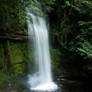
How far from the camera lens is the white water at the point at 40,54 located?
737 cm

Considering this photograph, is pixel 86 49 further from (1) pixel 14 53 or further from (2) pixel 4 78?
(2) pixel 4 78

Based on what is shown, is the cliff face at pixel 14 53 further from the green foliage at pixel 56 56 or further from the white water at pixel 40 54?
the green foliage at pixel 56 56

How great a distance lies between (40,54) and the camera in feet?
26.0

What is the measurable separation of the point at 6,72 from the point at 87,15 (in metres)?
5.73

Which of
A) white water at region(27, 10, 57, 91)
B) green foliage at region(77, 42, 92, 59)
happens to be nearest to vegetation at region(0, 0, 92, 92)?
green foliage at region(77, 42, 92, 59)

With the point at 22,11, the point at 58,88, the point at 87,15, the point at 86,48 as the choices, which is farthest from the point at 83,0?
the point at 58,88

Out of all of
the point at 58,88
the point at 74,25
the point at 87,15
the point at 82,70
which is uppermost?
the point at 87,15

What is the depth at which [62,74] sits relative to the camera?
26.1ft

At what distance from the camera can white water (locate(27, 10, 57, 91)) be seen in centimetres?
737

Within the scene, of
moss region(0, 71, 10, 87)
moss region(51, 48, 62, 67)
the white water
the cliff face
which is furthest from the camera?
moss region(51, 48, 62, 67)

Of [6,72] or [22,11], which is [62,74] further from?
[22,11]

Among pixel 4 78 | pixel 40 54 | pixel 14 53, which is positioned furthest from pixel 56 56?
pixel 4 78

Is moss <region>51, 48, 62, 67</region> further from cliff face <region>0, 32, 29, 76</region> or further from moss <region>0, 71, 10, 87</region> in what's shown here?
moss <region>0, 71, 10, 87</region>

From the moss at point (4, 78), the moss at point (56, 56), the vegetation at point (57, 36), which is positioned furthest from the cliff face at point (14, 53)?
the moss at point (56, 56)
